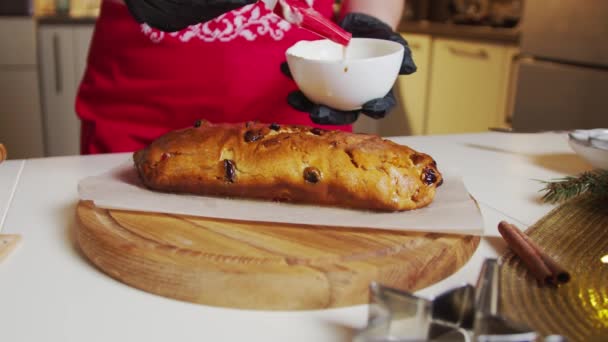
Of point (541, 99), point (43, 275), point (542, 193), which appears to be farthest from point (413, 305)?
point (541, 99)

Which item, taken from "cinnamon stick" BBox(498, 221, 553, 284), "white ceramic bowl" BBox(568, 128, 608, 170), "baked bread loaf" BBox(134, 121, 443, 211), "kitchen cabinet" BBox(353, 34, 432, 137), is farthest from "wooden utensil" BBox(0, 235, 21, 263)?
"kitchen cabinet" BBox(353, 34, 432, 137)

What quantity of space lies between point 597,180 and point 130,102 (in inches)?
35.2

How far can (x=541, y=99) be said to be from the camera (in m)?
2.76

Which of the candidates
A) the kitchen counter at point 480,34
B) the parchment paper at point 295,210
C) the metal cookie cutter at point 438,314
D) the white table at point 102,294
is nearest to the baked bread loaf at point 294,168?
the parchment paper at point 295,210

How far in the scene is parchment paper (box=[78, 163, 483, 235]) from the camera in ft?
2.26

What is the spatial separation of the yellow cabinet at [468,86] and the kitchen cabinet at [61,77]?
177 centimetres

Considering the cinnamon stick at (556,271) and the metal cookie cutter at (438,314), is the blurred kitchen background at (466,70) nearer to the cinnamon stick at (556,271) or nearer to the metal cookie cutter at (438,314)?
the cinnamon stick at (556,271)

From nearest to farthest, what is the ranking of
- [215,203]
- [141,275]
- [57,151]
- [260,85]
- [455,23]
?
[141,275] < [215,203] < [260,85] < [57,151] < [455,23]

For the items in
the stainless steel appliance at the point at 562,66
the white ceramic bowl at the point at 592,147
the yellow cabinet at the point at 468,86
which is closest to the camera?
the white ceramic bowl at the point at 592,147

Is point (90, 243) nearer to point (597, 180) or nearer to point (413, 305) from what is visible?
point (413, 305)

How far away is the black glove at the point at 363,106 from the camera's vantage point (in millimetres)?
901

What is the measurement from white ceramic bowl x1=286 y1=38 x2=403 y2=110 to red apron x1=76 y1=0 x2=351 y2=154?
12.2 inches

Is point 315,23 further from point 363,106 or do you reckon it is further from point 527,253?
point 527,253

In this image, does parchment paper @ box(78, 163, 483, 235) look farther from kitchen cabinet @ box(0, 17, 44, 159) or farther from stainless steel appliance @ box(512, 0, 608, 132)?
kitchen cabinet @ box(0, 17, 44, 159)
